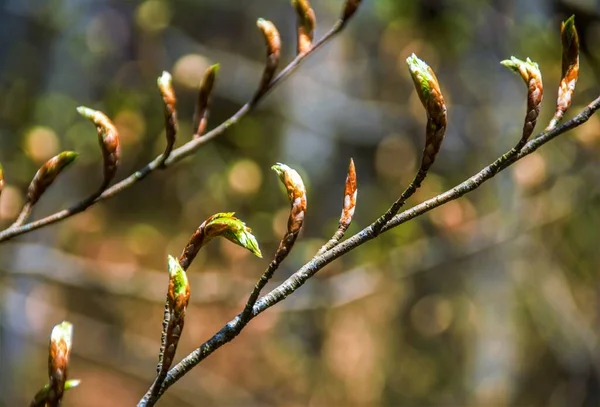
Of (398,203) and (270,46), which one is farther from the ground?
(270,46)

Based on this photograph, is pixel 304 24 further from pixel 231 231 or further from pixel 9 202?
pixel 9 202

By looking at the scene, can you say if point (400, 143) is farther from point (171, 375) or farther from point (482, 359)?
point (171, 375)

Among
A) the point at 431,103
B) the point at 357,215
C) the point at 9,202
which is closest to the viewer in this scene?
the point at 431,103

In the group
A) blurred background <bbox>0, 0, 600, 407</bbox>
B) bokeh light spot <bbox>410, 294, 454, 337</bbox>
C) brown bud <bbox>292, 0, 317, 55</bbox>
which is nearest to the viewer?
brown bud <bbox>292, 0, 317, 55</bbox>

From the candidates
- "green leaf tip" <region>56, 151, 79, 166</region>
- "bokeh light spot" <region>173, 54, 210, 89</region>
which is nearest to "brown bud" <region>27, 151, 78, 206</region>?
"green leaf tip" <region>56, 151, 79, 166</region>

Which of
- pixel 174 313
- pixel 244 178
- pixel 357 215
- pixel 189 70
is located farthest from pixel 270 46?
pixel 357 215

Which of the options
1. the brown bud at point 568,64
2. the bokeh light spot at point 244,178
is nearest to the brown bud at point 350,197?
the brown bud at point 568,64

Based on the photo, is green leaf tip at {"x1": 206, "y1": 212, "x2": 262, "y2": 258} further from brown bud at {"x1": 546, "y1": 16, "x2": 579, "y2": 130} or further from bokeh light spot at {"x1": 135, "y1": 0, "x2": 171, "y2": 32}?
A: bokeh light spot at {"x1": 135, "y1": 0, "x2": 171, "y2": 32}
